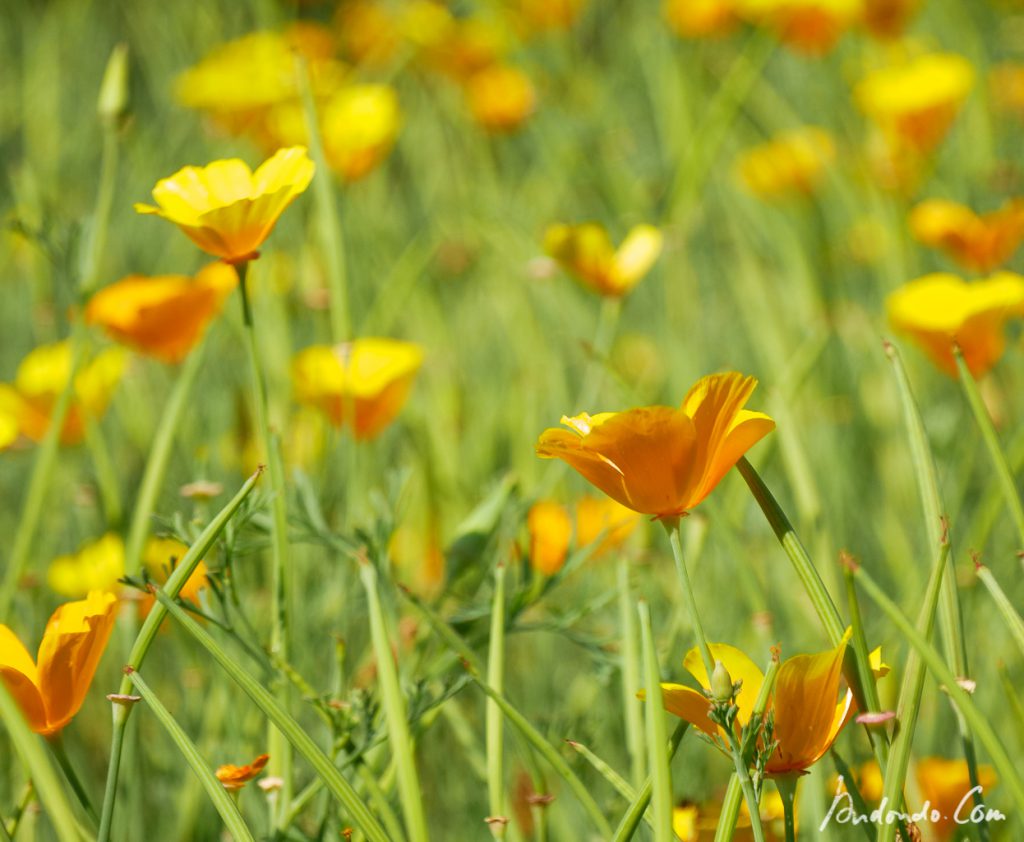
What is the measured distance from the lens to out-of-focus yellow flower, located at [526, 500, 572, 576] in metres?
0.77

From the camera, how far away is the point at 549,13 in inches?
79.2

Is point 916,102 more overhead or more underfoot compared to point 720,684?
more overhead

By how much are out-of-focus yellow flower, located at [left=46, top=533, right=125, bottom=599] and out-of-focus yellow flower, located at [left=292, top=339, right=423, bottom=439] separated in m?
0.17

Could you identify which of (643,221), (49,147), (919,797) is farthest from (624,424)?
(49,147)

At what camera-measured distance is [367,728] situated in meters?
0.58

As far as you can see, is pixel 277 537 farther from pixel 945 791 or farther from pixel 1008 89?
pixel 1008 89

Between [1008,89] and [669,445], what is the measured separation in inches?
69.1

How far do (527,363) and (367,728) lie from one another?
32.1 inches

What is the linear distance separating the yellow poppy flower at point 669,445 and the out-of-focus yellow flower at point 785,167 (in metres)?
1.20

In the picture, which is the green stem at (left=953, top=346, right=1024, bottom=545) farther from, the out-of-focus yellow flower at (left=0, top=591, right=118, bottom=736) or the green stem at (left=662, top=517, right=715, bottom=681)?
the out-of-focus yellow flower at (left=0, top=591, right=118, bottom=736)

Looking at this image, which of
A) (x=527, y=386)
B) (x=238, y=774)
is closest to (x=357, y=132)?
(x=527, y=386)

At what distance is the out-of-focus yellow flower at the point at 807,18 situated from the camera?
159 cm

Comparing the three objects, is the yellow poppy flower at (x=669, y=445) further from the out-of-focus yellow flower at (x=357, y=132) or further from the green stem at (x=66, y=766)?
the out-of-focus yellow flower at (x=357, y=132)

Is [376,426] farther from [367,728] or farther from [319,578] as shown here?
[367,728]
